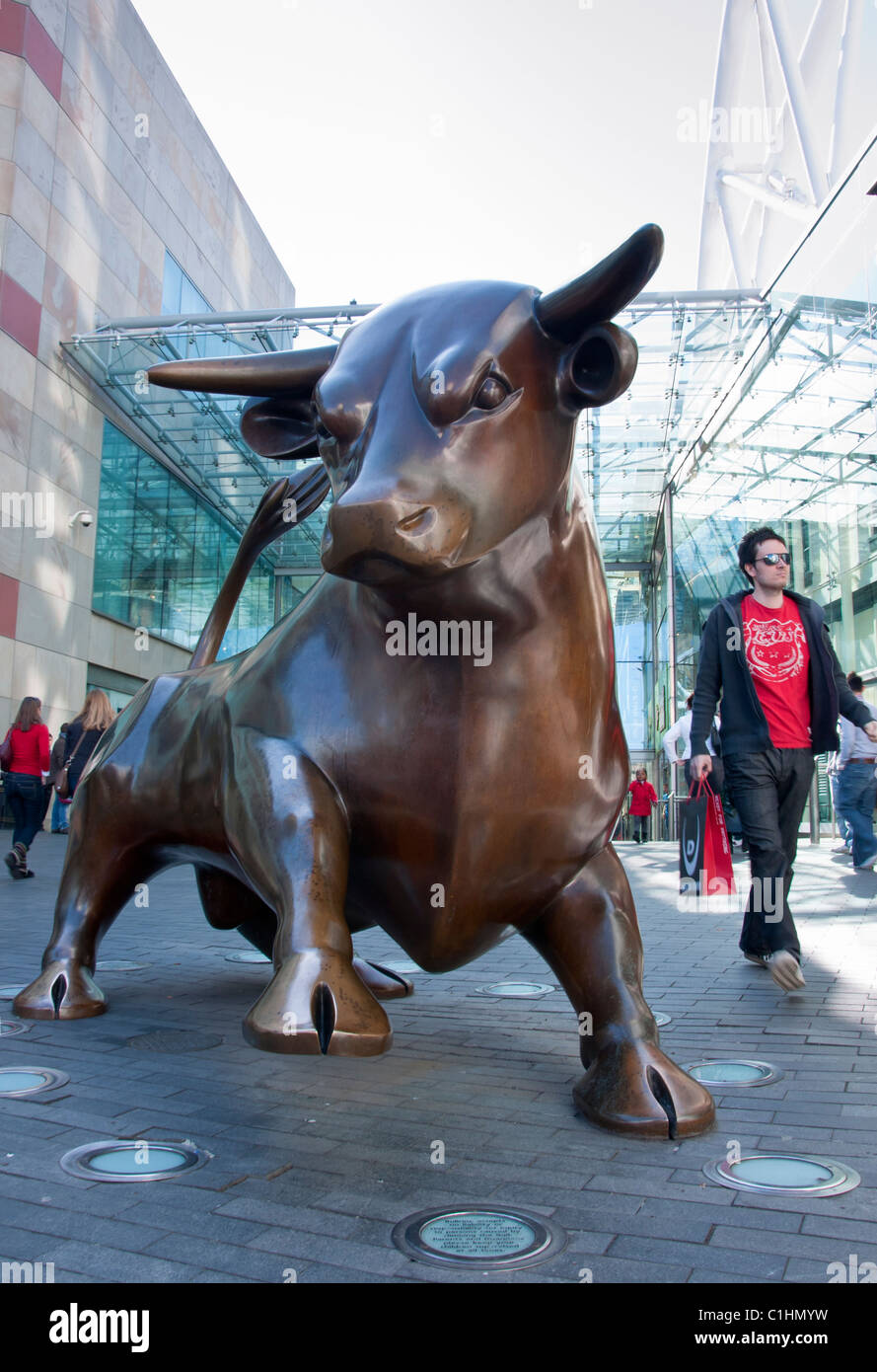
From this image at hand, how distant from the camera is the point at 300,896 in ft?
7.39

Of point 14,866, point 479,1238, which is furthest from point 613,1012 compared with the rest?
point 14,866

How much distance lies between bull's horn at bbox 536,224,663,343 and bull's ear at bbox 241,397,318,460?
2.54 ft

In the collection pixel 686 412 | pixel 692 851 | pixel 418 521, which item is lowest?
pixel 692 851

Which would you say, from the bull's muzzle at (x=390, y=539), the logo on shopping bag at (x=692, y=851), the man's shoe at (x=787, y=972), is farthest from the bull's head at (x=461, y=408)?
the logo on shopping bag at (x=692, y=851)

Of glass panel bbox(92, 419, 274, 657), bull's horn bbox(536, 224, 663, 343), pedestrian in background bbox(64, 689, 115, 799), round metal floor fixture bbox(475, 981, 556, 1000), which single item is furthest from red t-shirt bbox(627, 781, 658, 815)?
bull's horn bbox(536, 224, 663, 343)

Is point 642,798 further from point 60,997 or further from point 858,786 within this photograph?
point 60,997

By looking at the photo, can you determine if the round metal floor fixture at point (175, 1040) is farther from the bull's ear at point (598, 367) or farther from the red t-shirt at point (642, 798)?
the red t-shirt at point (642, 798)

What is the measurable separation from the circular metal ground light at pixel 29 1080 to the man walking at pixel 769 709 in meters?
2.91

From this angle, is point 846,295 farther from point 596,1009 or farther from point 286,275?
point 286,275

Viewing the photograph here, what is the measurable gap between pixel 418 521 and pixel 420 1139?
1.49 meters

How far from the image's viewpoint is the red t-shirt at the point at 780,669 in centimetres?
473

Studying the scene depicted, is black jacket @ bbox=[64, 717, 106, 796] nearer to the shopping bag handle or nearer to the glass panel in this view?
the shopping bag handle
